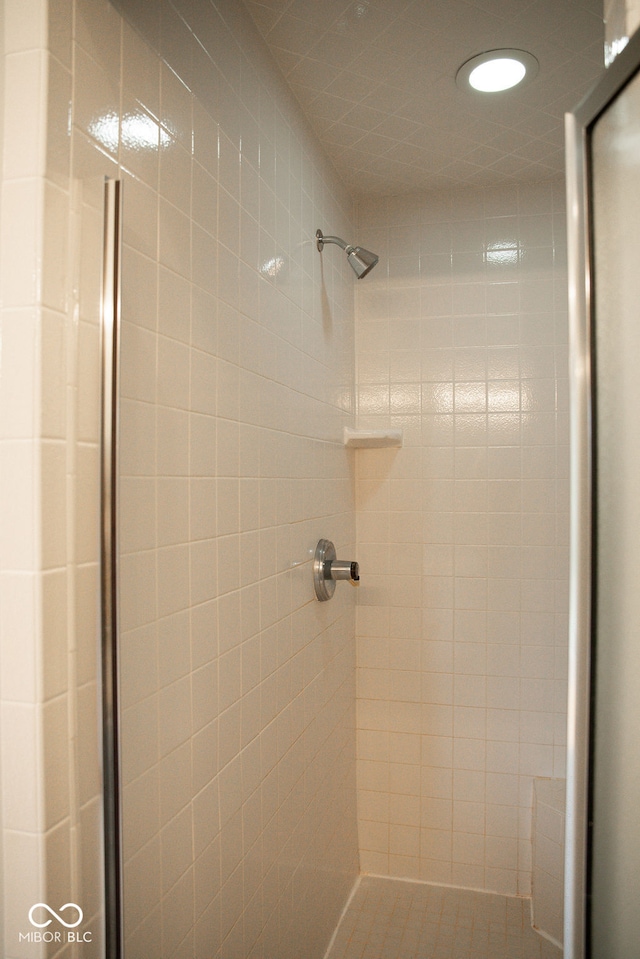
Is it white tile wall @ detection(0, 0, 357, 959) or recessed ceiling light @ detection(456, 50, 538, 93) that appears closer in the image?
white tile wall @ detection(0, 0, 357, 959)

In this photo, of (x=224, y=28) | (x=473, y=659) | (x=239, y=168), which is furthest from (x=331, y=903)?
(x=224, y=28)

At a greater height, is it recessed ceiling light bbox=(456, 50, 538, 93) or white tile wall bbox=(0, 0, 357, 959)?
recessed ceiling light bbox=(456, 50, 538, 93)

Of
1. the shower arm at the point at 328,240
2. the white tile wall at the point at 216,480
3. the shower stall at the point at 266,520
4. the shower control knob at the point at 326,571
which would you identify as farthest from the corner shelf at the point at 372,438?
the shower arm at the point at 328,240

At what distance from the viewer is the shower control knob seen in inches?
71.3

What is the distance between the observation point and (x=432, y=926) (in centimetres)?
199

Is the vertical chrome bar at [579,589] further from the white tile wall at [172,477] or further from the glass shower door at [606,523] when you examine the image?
the white tile wall at [172,477]

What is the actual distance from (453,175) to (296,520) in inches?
54.1

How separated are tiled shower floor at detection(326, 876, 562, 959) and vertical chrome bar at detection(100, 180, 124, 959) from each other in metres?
1.44

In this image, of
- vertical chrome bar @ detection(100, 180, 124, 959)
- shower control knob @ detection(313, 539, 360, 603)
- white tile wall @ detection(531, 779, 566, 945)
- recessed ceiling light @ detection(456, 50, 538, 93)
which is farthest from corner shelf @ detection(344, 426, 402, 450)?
vertical chrome bar @ detection(100, 180, 124, 959)

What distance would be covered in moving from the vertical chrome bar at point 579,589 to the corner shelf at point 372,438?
1363 mm
